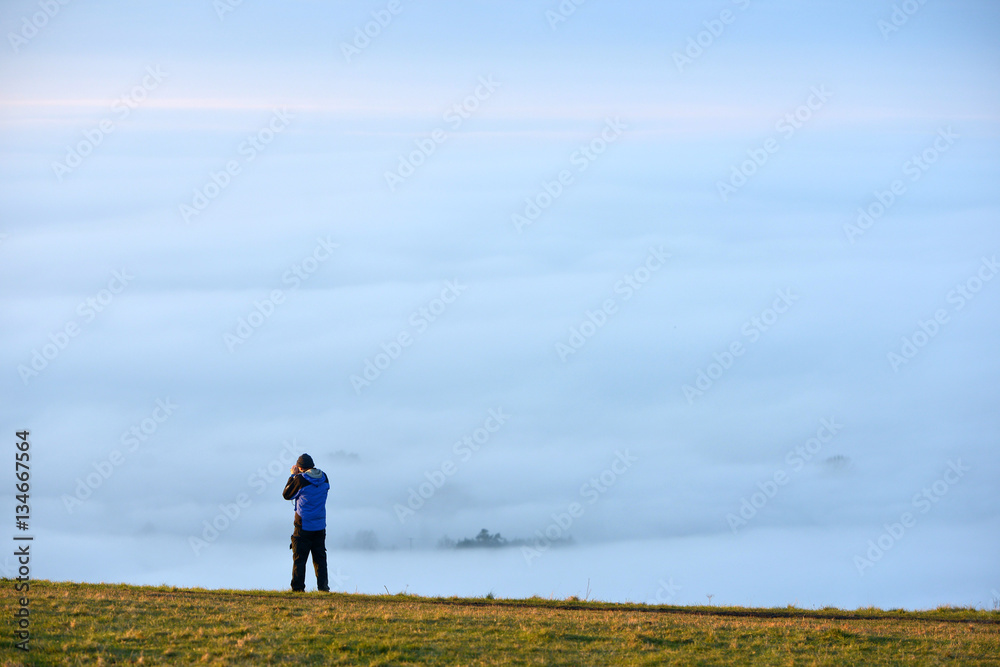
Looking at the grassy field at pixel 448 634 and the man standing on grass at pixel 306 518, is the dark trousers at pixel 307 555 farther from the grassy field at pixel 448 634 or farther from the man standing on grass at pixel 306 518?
the grassy field at pixel 448 634

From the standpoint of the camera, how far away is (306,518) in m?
19.0

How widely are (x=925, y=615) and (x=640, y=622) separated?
5.91 metres

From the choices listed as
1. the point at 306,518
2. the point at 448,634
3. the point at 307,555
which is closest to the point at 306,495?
the point at 306,518

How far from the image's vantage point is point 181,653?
12.5 meters

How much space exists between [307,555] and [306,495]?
1209mm

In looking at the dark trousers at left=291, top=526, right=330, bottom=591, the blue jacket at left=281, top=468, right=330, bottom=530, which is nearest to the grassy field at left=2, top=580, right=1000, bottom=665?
the dark trousers at left=291, top=526, right=330, bottom=591

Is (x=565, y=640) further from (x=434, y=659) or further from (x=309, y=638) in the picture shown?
(x=309, y=638)

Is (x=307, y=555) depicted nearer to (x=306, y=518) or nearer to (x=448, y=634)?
(x=306, y=518)

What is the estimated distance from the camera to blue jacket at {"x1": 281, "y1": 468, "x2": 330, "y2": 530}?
62.2 feet

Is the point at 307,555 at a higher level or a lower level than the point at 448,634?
higher

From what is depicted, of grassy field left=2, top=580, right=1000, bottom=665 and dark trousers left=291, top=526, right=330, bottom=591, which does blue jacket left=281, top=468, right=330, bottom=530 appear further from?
grassy field left=2, top=580, right=1000, bottom=665

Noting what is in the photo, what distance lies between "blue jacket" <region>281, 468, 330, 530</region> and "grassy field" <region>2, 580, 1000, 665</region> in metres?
2.00

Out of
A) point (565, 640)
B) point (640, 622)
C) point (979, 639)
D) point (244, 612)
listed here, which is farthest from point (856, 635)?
point (244, 612)

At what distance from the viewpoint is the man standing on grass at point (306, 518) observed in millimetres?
18984
